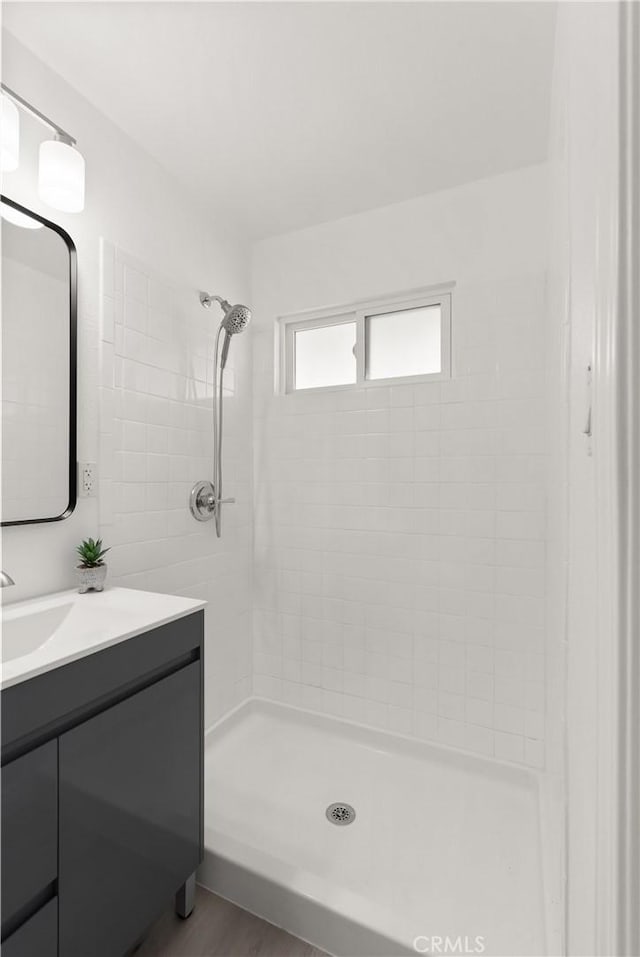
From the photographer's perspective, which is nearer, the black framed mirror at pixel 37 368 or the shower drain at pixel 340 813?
the black framed mirror at pixel 37 368

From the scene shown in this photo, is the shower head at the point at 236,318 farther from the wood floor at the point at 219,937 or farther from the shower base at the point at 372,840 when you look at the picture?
the wood floor at the point at 219,937

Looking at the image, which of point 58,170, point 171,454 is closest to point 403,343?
point 171,454

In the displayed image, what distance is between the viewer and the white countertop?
0.99 m

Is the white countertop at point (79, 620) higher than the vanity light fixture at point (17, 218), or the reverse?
the vanity light fixture at point (17, 218)

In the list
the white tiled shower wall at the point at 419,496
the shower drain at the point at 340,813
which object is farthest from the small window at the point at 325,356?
the shower drain at the point at 340,813

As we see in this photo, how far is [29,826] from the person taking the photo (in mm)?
847

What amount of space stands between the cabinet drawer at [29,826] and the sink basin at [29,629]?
13.4 inches

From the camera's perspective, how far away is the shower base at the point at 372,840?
48.4 inches

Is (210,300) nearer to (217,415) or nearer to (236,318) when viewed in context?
(236,318)

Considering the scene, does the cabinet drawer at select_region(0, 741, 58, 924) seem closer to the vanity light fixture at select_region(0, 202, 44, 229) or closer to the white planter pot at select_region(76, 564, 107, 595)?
the white planter pot at select_region(76, 564, 107, 595)

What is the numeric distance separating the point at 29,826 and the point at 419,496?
1642mm

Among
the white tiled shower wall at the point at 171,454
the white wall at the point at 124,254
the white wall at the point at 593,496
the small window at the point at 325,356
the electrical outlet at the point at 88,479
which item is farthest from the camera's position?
the small window at the point at 325,356

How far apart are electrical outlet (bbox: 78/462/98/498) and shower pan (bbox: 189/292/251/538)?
49 centimetres

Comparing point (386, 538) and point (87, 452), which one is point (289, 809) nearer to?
point (386, 538)
